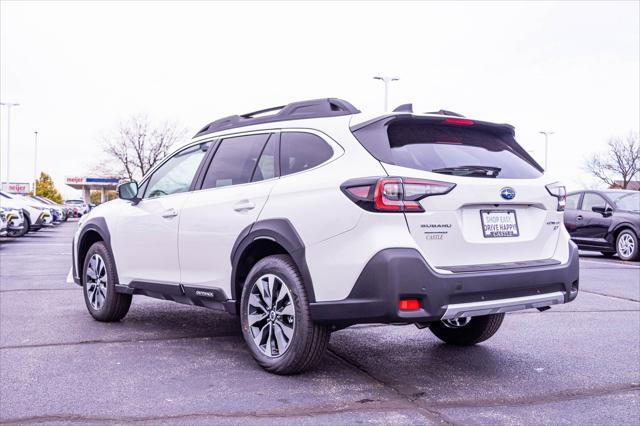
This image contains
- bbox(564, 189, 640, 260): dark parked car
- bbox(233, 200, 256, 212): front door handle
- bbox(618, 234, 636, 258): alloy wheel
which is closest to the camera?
bbox(233, 200, 256, 212): front door handle

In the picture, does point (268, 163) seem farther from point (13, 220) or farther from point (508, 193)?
point (13, 220)

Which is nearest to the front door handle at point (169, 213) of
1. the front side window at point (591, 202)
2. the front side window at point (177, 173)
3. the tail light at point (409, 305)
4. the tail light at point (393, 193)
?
the front side window at point (177, 173)

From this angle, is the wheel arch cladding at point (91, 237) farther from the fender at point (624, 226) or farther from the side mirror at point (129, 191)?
the fender at point (624, 226)

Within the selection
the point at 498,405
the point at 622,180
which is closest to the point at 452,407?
the point at 498,405

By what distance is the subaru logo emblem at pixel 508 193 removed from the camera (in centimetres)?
439

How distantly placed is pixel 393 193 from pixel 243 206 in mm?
1304

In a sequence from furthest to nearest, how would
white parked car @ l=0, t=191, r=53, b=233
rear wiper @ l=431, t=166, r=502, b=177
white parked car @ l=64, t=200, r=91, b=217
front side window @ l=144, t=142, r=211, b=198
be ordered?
white parked car @ l=64, t=200, r=91, b=217
white parked car @ l=0, t=191, r=53, b=233
front side window @ l=144, t=142, r=211, b=198
rear wiper @ l=431, t=166, r=502, b=177

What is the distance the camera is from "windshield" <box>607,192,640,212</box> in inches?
602

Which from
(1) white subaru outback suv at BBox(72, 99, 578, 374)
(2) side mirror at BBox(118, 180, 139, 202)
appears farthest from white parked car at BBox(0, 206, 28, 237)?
(1) white subaru outback suv at BBox(72, 99, 578, 374)

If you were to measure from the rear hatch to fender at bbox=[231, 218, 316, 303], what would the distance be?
2.37 feet

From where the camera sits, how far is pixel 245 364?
4.92 meters

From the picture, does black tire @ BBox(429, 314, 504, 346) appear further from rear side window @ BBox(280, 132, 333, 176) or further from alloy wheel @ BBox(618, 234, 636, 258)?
alloy wheel @ BBox(618, 234, 636, 258)

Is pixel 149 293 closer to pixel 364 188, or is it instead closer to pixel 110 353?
pixel 110 353

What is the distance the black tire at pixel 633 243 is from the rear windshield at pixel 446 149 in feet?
35.8
